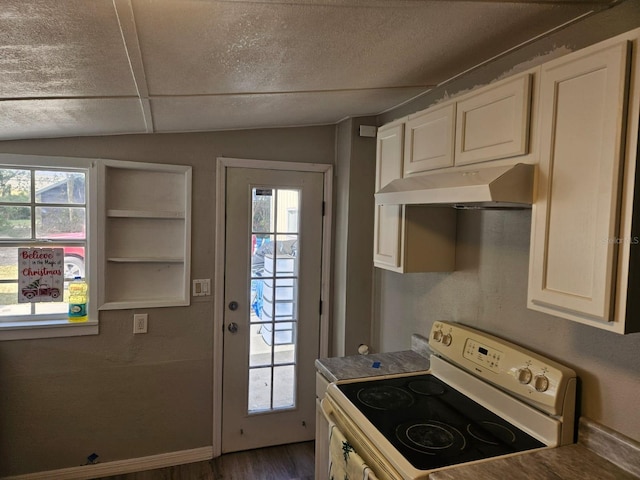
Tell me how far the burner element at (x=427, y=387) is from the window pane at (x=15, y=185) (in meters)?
2.39

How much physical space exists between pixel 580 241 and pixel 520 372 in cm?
63

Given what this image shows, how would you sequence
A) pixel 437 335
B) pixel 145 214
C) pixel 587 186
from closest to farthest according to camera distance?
pixel 587 186 < pixel 437 335 < pixel 145 214

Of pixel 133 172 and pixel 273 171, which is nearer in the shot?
pixel 133 172

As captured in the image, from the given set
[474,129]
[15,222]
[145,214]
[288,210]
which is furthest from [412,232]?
[15,222]

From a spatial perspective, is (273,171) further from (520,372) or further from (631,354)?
(631,354)

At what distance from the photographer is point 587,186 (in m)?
1.08

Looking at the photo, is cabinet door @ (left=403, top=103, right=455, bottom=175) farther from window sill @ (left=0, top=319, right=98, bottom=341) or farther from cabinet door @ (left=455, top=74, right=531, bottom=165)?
window sill @ (left=0, top=319, right=98, bottom=341)

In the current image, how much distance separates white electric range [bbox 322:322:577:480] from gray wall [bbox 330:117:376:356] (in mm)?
845

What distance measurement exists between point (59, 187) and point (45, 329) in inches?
33.1

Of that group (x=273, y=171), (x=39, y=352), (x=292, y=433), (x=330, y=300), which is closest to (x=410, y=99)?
(x=273, y=171)

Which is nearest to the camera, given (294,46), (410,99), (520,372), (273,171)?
(294,46)

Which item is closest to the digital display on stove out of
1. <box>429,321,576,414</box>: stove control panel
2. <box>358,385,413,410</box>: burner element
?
<box>358,385,413,410</box>: burner element

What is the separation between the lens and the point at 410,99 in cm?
233

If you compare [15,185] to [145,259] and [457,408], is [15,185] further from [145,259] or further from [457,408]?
[457,408]
